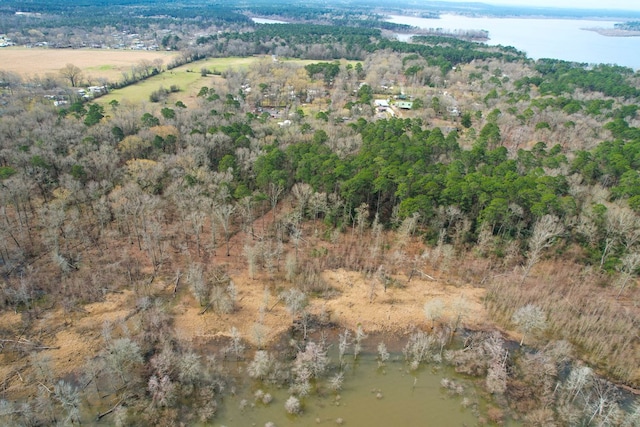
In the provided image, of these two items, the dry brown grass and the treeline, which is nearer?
the dry brown grass

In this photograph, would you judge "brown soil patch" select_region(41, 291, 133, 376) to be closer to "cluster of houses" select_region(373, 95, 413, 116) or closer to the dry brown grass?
the dry brown grass

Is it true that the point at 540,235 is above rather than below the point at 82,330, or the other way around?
above

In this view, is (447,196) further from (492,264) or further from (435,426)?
(435,426)

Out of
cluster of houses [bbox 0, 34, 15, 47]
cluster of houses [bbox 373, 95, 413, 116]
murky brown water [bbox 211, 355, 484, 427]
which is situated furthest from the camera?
cluster of houses [bbox 0, 34, 15, 47]

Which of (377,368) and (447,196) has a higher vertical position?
(447,196)

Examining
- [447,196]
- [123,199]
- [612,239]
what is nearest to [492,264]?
[447,196]

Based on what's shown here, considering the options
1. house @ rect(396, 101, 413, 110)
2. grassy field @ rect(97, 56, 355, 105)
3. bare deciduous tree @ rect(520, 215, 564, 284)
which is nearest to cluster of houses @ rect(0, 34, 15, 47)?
grassy field @ rect(97, 56, 355, 105)

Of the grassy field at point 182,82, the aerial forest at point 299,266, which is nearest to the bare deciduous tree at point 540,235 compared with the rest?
the aerial forest at point 299,266

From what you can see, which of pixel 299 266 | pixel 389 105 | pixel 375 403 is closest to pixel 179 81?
pixel 389 105

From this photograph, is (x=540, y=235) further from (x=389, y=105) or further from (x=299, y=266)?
(x=389, y=105)
